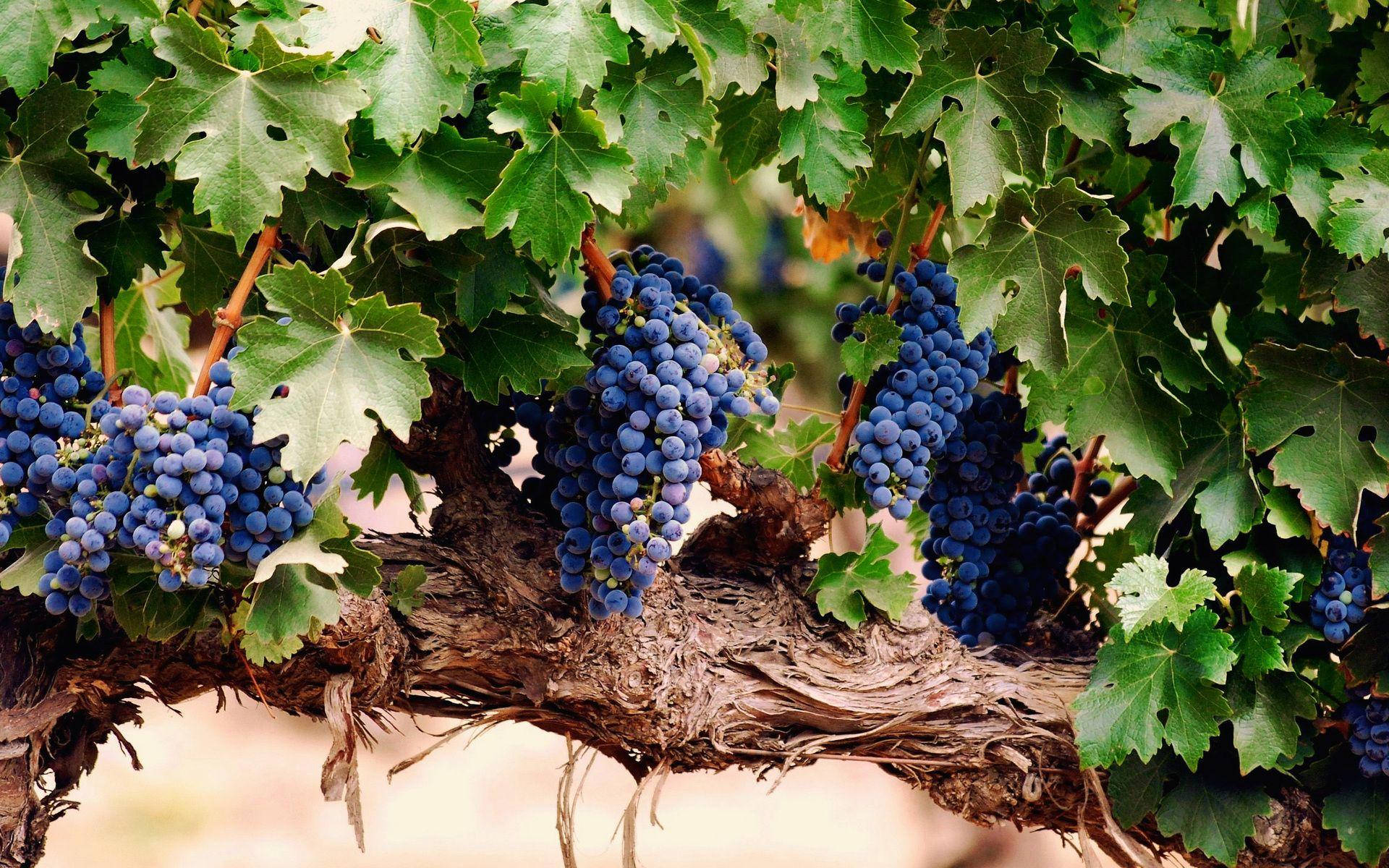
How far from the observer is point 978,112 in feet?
5.14

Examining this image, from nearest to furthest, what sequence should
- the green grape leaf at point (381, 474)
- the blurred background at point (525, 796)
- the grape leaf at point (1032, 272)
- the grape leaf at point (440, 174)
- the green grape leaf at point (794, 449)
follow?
1. the grape leaf at point (440, 174)
2. the grape leaf at point (1032, 272)
3. the green grape leaf at point (381, 474)
4. the green grape leaf at point (794, 449)
5. the blurred background at point (525, 796)

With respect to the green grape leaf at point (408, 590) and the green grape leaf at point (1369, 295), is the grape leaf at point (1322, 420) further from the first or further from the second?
the green grape leaf at point (408, 590)

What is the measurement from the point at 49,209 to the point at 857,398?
110 cm

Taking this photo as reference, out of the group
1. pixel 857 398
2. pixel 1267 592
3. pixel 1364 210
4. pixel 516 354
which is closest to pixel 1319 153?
pixel 1364 210

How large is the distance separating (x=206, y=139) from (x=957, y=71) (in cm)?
96

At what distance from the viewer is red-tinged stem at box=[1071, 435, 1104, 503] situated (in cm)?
209

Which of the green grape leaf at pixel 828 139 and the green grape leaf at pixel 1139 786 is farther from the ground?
the green grape leaf at pixel 828 139

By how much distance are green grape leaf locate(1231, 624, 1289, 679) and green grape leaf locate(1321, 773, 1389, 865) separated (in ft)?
0.84

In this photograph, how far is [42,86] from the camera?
4.39ft

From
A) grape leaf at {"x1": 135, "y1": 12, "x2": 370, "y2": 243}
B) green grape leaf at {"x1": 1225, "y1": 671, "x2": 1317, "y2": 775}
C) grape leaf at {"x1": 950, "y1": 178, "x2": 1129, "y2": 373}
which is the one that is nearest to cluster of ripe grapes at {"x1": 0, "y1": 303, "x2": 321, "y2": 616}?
grape leaf at {"x1": 135, "y1": 12, "x2": 370, "y2": 243}

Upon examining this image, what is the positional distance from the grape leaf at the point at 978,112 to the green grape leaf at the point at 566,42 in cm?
44

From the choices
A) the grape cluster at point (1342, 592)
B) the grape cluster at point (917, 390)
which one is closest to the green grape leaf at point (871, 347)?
the grape cluster at point (917, 390)

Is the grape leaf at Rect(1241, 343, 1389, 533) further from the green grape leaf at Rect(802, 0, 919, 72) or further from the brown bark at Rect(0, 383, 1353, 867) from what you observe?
the green grape leaf at Rect(802, 0, 919, 72)

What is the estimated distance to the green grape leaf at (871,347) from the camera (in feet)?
5.52
